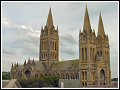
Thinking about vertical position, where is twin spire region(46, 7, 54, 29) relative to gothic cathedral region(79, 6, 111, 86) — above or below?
above

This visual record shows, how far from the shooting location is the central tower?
88938 mm

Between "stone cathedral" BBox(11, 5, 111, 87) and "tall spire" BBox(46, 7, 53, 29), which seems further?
"tall spire" BBox(46, 7, 53, 29)

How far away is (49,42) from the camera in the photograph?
3501 inches

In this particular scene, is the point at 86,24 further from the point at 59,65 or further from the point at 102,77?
the point at 59,65

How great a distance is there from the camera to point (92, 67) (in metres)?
69.9

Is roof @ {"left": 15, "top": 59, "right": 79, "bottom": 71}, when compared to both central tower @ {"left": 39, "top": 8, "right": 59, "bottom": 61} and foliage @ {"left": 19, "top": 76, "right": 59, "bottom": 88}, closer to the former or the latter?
central tower @ {"left": 39, "top": 8, "right": 59, "bottom": 61}

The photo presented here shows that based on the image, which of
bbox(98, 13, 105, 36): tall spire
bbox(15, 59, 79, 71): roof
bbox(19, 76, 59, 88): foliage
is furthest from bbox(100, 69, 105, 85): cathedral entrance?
bbox(19, 76, 59, 88): foliage

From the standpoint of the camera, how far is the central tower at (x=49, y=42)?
88.9 meters

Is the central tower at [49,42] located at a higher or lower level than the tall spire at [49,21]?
lower

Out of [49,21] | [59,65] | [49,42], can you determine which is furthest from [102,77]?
[49,21]

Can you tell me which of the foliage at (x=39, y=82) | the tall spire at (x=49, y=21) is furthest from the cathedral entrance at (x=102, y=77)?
the tall spire at (x=49, y=21)

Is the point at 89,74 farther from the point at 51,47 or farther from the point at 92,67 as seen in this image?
the point at 51,47

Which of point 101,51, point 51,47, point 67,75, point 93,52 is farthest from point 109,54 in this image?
point 51,47

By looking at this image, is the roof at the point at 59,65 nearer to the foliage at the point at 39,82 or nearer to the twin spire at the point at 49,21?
the foliage at the point at 39,82
